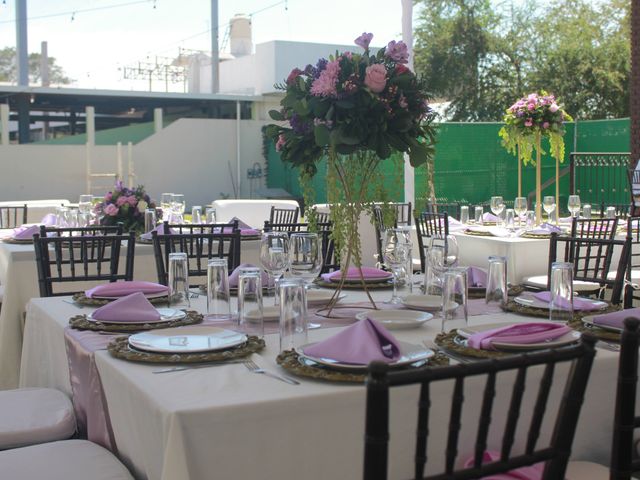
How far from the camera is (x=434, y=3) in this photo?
25.0 m

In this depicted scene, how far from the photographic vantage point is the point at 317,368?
6.18 ft

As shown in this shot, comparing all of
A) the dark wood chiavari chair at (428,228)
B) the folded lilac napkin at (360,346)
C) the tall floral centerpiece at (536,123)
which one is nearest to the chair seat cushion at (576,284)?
the dark wood chiavari chair at (428,228)

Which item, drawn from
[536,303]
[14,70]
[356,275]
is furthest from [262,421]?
[14,70]

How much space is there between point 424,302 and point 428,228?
3821mm

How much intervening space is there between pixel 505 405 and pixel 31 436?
1.34 meters

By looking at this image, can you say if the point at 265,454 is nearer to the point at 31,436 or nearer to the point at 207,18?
the point at 31,436

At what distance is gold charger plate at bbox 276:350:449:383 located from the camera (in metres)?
1.82

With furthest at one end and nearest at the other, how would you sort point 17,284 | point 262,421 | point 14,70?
1. point 14,70
2. point 17,284
3. point 262,421

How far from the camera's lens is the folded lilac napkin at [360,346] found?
188cm

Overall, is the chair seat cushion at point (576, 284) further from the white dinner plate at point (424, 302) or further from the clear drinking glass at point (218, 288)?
the clear drinking glass at point (218, 288)

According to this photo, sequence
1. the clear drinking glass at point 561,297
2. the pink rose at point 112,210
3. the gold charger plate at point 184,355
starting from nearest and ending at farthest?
1. the gold charger plate at point 184,355
2. the clear drinking glass at point 561,297
3. the pink rose at point 112,210

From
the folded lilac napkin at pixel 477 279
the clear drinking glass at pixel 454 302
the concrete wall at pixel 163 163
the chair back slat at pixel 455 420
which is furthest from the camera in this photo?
the concrete wall at pixel 163 163

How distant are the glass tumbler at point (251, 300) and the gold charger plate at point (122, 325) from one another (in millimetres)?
273

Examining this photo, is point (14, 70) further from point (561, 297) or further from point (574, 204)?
point (561, 297)
